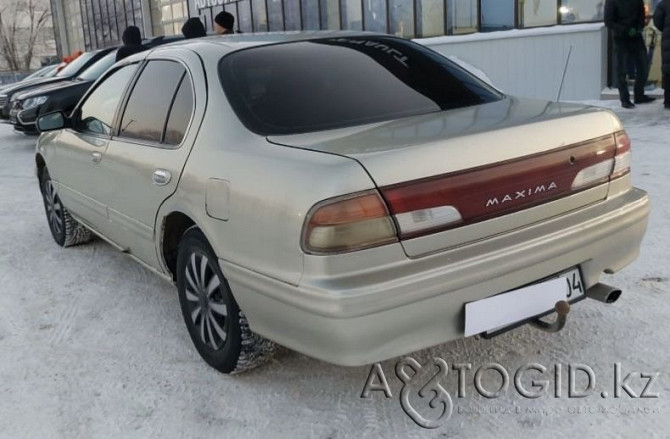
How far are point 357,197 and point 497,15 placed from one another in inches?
452

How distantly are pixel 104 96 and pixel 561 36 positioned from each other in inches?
353

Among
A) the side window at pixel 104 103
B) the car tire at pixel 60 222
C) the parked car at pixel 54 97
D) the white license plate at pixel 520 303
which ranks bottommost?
the car tire at pixel 60 222

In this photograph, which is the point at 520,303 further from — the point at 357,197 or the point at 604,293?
the point at 357,197

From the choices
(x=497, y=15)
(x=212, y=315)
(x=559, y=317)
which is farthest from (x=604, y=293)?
(x=497, y=15)

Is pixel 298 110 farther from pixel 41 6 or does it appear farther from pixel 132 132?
pixel 41 6

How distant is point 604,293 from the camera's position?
2723 millimetres

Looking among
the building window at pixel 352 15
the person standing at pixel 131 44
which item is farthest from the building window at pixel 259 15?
the person standing at pixel 131 44

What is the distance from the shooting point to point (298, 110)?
2.81 meters

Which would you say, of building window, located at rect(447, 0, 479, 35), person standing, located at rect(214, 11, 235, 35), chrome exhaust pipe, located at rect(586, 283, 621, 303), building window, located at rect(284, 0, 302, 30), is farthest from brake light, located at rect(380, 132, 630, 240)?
building window, located at rect(284, 0, 302, 30)

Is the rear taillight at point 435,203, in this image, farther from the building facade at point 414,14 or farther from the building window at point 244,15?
the building window at point 244,15

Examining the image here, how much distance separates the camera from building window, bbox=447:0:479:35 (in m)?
13.0

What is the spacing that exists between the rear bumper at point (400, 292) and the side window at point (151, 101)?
104 cm

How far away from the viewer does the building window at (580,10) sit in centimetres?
1102

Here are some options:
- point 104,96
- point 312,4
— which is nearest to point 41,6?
point 312,4
